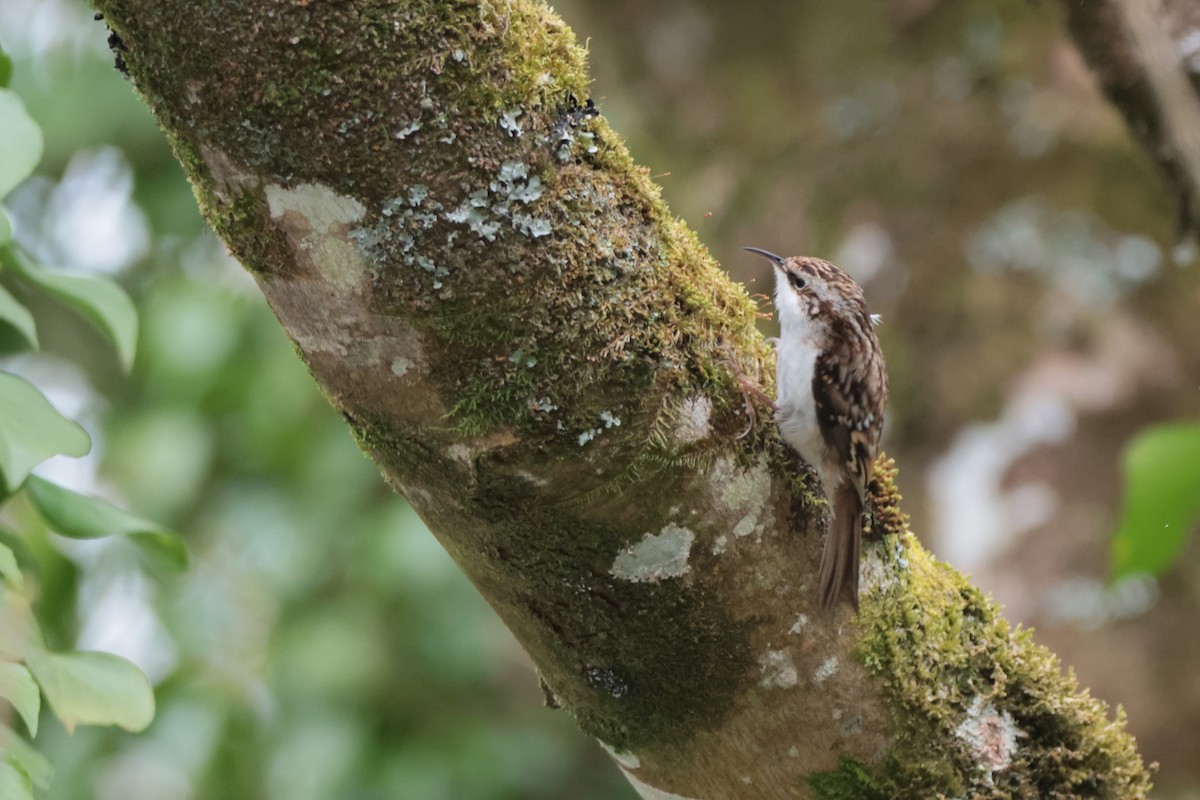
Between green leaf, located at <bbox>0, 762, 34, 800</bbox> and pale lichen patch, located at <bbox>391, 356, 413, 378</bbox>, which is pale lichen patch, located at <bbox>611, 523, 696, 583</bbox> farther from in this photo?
green leaf, located at <bbox>0, 762, 34, 800</bbox>

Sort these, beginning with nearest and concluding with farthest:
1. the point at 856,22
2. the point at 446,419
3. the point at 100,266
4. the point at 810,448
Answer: the point at 446,419, the point at 810,448, the point at 100,266, the point at 856,22

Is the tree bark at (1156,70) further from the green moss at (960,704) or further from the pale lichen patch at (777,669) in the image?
the pale lichen patch at (777,669)

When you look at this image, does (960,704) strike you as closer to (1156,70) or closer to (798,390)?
(798,390)

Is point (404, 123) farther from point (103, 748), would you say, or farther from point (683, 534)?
point (103, 748)

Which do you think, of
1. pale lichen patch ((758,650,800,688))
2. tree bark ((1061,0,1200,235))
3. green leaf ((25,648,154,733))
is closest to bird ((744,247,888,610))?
pale lichen patch ((758,650,800,688))

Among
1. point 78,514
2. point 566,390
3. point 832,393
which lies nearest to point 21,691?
point 78,514

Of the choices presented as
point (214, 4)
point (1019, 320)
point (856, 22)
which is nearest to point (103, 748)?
point (214, 4)
